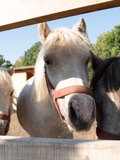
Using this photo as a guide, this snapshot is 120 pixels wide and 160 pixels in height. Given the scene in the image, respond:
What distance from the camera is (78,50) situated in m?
1.88

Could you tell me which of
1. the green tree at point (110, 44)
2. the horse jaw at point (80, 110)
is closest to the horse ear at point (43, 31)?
the horse jaw at point (80, 110)

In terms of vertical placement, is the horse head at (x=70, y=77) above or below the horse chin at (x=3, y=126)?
above

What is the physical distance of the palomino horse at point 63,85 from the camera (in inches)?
62.9

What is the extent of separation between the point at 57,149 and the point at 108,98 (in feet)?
2.90

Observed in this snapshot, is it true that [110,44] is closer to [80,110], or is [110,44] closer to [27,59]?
[27,59]

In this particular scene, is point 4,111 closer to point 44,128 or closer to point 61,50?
point 44,128

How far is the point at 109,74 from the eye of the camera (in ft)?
5.77

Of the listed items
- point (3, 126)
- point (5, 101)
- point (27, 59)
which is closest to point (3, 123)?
point (3, 126)

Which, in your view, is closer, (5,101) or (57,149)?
(57,149)

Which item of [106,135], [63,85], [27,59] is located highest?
[27,59]

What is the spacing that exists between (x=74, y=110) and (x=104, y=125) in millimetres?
232

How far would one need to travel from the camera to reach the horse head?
1582 millimetres

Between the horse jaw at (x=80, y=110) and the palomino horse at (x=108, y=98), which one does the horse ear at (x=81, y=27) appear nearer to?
the palomino horse at (x=108, y=98)

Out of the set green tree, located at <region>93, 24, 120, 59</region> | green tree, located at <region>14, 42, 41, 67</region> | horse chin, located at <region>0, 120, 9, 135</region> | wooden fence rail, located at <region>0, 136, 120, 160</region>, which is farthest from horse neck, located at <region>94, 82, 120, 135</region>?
green tree, located at <region>14, 42, 41, 67</region>
